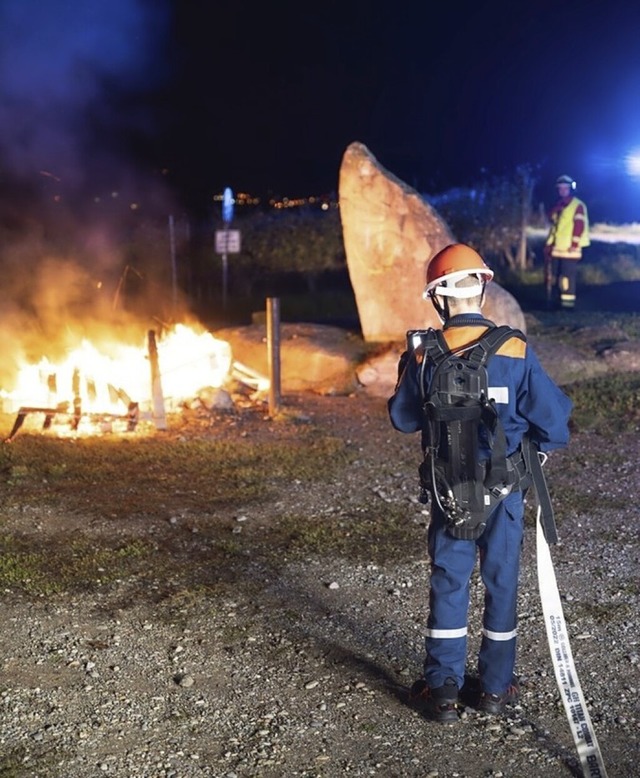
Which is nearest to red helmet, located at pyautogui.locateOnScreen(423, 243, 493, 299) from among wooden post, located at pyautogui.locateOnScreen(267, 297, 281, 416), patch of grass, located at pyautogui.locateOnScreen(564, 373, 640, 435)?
patch of grass, located at pyautogui.locateOnScreen(564, 373, 640, 435)

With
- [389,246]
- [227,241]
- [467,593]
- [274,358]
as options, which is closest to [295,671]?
[467,593]

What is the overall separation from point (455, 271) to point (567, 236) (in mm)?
11237

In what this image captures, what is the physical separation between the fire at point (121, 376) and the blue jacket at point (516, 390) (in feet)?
19.4

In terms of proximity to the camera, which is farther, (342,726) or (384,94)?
(384,94)

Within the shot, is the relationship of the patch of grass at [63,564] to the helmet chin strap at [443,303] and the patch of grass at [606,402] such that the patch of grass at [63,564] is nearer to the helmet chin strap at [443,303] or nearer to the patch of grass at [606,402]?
the helmet chin strap at [443,303]

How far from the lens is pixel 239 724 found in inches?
171

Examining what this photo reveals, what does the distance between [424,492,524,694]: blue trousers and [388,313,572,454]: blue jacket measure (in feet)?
0.92

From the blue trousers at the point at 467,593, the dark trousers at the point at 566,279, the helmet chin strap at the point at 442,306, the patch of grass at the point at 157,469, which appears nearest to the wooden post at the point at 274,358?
the patch of grass at the point at 157,469

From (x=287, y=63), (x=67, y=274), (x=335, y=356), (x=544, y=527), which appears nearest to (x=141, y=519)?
(x=544, y=527)

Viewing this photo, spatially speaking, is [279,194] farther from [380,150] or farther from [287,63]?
[287,63]

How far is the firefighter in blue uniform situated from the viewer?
413 centimetres

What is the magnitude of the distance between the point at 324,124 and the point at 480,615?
3690cm

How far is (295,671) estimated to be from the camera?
4859 millimetres

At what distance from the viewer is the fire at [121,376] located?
10.2 metres
